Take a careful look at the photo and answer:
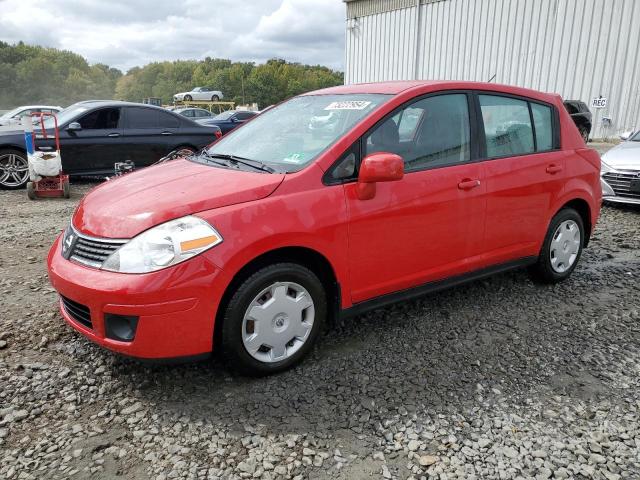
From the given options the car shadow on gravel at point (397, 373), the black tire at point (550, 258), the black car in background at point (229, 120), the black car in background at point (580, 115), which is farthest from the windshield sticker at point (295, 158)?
the black car in background at point (580, 115)

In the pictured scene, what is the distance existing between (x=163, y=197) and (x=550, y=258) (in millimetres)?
3151

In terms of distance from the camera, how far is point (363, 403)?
104 inches

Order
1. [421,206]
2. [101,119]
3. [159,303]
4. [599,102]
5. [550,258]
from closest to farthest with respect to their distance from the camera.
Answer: [159,303], [421,206], [550,258], [101,119], [599,102]

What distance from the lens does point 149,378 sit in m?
2.86

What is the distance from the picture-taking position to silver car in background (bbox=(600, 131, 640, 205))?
718cm

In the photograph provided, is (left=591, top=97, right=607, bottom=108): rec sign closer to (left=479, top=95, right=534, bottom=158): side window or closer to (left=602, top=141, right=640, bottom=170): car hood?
(left=602, top=141, right=640, bottom=170): car hood

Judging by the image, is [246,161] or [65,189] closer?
[246,161]

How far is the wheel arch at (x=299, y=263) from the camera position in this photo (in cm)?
263

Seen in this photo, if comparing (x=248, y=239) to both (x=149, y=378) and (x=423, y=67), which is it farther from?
(x=423, y=67)

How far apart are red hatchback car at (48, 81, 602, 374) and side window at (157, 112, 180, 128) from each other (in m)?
6.02

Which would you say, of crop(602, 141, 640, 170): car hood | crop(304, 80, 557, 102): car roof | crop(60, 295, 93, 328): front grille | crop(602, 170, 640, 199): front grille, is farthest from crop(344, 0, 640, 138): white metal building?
crop(60, 295, 93, 328): front grille

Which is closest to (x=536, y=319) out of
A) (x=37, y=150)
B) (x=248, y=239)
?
(x=248, y=239)

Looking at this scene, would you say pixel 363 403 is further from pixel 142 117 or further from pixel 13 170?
pixel 13 170

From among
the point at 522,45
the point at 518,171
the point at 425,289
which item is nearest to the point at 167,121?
the point at 518,171
